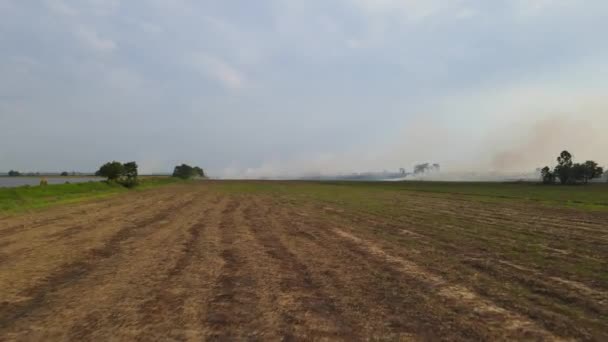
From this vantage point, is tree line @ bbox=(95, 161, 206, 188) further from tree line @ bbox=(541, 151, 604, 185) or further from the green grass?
tree line @ bbox=(541, 151, 604, 185)

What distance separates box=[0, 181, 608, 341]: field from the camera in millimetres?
5867

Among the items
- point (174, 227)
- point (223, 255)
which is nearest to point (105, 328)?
point (223, 255)

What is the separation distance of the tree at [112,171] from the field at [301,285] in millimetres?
53440

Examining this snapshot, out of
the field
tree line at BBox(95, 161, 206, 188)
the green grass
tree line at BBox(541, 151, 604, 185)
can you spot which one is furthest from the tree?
tree line at BBox(541, 151, 604, 185)

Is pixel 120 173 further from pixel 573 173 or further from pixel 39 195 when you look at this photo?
pixel 573 173

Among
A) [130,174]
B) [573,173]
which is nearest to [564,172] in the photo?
[573,173]

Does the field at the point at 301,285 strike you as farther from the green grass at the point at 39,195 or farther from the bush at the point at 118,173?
the bush at the point at 118,173

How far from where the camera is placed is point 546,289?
8.00 m

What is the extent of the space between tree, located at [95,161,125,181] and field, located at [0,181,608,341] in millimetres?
53440

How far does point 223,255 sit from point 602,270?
37.3ft

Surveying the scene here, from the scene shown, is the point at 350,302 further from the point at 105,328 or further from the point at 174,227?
the point at 174,227

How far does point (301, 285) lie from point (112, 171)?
68019mm

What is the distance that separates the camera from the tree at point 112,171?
6519 centimetres

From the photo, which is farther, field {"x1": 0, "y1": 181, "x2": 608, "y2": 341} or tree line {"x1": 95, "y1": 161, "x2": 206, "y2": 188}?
tree line {"x1": 95, "y1": 161, "x2": 206, "y2": 188}
